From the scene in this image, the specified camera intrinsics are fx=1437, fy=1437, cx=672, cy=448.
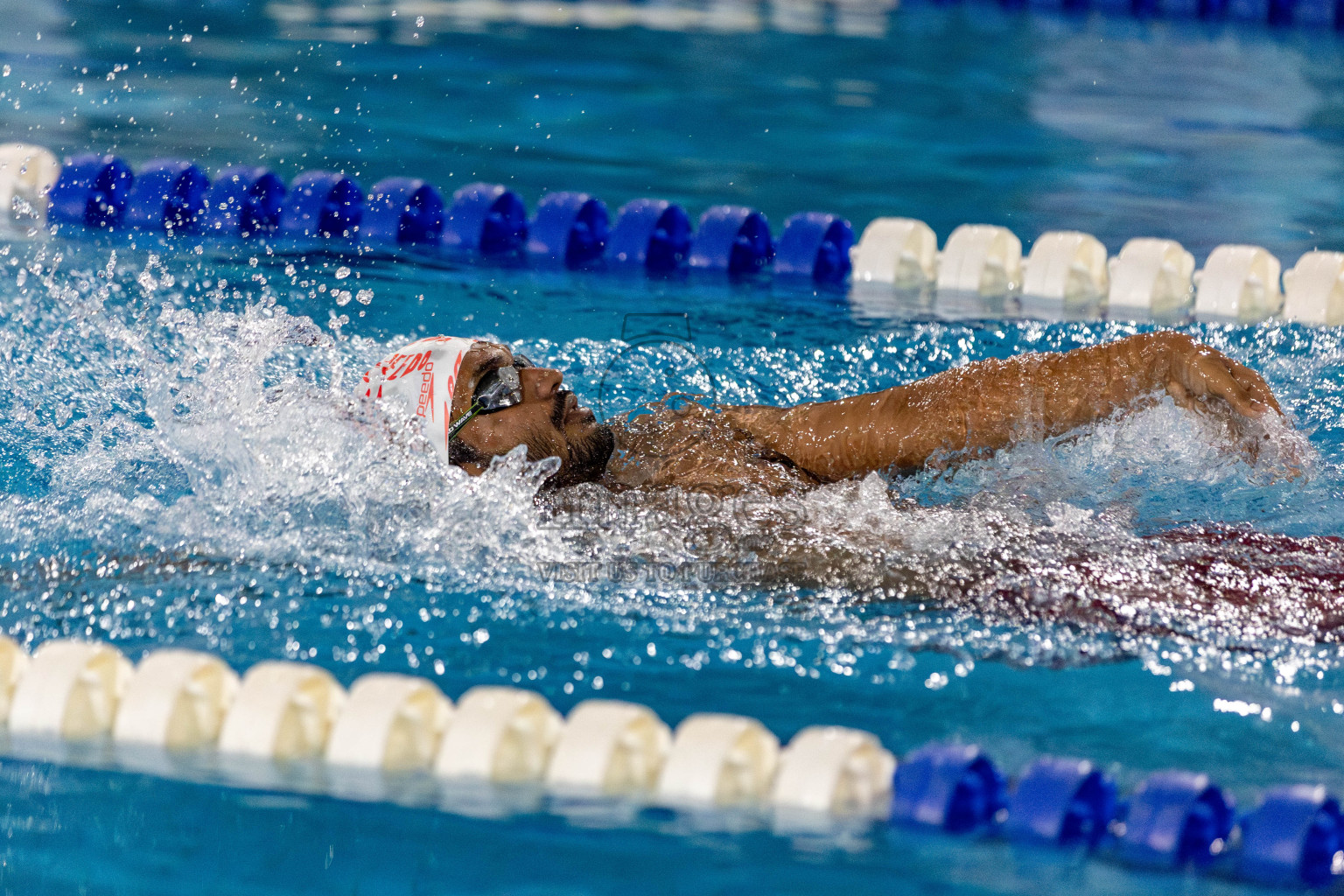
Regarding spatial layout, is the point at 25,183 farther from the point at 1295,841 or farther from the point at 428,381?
the point at 1295,841

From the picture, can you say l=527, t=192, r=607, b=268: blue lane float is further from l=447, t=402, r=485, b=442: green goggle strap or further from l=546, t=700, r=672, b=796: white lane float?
l=546, t=700, r=672, b=796: white lane float

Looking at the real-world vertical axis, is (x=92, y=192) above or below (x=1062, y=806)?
above

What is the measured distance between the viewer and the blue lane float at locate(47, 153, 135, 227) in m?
5.10

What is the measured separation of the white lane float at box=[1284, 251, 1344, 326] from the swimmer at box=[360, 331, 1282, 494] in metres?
1.87

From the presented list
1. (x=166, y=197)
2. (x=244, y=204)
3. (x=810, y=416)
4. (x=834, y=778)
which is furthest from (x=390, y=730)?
(x=166, y=197)

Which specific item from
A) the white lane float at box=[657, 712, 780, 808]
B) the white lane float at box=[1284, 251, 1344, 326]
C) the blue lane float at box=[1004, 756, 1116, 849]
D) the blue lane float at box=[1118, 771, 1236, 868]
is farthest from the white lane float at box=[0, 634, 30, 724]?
the white lane float at box=[1284, 251, 1344, 326]

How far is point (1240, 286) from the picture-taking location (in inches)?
169

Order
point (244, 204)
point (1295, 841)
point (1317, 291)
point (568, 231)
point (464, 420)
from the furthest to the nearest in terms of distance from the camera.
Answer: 1. point (244, 204)
2. point (568, 231)
3. point (1317, 291)
4. point (464, 420)
5. point (1295, 841)

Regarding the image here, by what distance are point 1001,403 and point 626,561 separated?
0.76m

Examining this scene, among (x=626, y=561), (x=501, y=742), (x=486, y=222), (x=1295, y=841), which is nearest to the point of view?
(x=1295, y=841)

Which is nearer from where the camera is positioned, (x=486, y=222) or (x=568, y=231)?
(x=568, y=231)

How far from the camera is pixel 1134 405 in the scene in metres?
2.60

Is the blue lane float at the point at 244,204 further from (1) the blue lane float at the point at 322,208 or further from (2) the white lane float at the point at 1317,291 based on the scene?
(2) the white lane float at the point at 1317,291

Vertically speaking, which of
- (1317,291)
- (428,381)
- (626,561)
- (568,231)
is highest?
(568,231)
